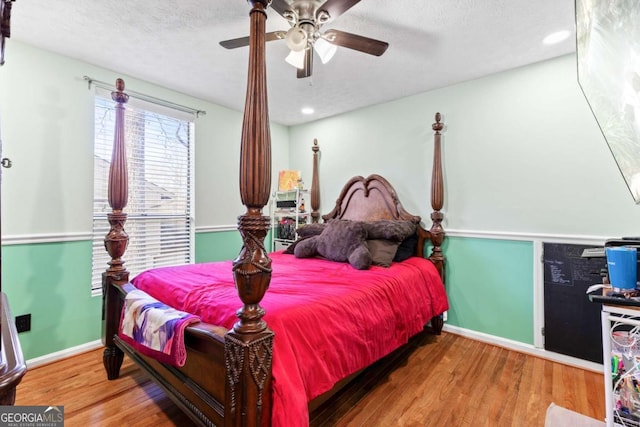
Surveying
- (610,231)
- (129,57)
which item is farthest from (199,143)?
(610,231)

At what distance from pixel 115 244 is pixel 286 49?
6.47 ft

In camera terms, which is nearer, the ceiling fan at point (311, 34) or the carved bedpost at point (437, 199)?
the ceiling fan at point (311, 34)

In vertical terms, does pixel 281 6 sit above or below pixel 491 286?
above

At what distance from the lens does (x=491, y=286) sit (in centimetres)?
280

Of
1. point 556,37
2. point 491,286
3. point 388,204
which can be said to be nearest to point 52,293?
point 388,204

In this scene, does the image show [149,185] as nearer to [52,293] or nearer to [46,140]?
[46,140]

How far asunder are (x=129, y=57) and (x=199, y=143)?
3.61 feet

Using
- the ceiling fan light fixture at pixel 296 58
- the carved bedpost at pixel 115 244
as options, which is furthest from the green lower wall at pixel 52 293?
the ceiling fan light fixture at pixel 296 58

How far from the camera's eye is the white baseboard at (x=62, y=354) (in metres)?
2.35

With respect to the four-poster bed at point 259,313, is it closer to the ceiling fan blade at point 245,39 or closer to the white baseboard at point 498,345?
the white baseboard at point 498,345

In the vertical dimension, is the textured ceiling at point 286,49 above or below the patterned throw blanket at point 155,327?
above

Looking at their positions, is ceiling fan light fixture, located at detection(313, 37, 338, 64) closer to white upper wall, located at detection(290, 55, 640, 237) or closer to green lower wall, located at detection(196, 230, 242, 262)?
white upper wall, located at detection(290, 55, 640, 237)

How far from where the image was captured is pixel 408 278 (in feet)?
7.98

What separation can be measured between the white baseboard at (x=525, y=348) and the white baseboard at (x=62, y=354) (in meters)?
3.28
